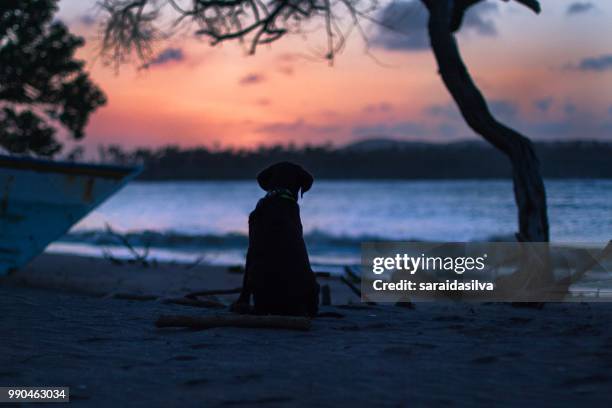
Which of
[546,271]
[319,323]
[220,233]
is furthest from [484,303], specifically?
[220,233]

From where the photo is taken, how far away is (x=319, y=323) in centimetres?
600

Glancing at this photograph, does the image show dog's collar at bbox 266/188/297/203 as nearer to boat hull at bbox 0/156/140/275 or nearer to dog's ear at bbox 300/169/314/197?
dog's ear at bbox 300/169/314/197

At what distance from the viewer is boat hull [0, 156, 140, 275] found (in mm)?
10195

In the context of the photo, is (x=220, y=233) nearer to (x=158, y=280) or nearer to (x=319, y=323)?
(x=158, y=280)

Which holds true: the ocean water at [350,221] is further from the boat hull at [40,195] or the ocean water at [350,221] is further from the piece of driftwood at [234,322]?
the piece of driftwood at [234,322]

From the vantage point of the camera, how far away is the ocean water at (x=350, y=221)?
1884 centimetres

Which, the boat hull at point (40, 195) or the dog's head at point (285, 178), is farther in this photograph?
the boat hull at point (40, 195)

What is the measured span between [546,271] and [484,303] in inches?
31.2

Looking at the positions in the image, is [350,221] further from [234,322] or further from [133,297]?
[234,322]

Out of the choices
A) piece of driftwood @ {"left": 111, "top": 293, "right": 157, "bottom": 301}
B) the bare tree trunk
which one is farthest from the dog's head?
the bare tree trunk

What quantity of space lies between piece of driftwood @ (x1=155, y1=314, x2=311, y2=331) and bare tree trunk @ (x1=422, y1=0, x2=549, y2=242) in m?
3.82

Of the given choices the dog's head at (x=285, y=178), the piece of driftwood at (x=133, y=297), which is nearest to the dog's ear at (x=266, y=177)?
the dog's head at (x=285, y=178)

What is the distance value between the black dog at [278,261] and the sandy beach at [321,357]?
0.36 metres

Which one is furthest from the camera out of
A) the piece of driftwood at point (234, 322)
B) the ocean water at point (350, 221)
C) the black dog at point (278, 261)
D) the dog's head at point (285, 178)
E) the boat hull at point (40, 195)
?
the ocean water at point (350, 221)
